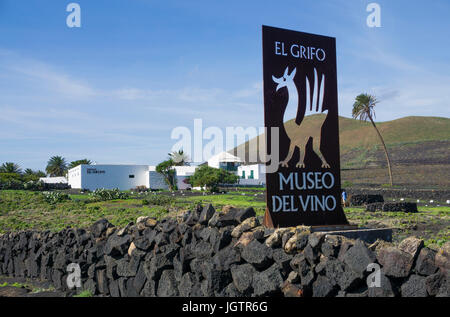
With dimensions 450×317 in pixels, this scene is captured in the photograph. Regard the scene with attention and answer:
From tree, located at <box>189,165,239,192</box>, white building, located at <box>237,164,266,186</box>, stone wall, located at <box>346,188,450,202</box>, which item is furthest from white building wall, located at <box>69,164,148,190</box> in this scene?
stone wall, located at <box>346,188,450,202</box>

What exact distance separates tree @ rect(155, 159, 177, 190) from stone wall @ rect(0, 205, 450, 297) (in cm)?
4527

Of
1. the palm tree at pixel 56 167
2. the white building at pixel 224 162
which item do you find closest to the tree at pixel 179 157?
the white building at pixel 224 162

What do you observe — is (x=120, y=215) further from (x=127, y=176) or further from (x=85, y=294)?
(x=127, y=176)

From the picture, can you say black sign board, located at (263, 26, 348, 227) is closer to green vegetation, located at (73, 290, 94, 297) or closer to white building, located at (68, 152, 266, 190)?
green vegetation, located at (73, 290, 94, 297)

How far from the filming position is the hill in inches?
2235

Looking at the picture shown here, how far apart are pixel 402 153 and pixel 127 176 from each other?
159ft

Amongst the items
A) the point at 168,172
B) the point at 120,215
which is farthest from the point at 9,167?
the point at 120,215

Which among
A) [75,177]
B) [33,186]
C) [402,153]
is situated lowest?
[33,186]

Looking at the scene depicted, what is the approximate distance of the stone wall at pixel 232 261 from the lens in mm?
4875

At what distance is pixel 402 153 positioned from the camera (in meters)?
78.6

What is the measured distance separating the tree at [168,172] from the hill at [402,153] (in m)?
12.8

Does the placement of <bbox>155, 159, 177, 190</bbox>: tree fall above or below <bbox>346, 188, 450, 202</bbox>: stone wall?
above

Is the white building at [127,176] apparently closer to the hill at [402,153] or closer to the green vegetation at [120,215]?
the hill at [402,153]
